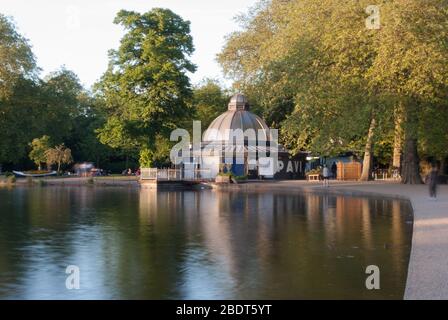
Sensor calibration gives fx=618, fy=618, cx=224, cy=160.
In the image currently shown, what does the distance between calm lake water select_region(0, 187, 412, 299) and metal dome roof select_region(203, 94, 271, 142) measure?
37.5 meters

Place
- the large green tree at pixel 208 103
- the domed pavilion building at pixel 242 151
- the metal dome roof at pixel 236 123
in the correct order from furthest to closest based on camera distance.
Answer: the large green tree at pixel 208 103 → the metal dome roof at pixel 236 123 → the domed pavilion building at pixel 242 151

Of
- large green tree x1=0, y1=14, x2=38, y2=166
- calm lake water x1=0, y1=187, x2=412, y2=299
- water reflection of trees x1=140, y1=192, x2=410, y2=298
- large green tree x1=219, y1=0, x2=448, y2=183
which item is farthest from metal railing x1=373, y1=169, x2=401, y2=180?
large green tree x1=0, y1=14, x2=38, y2=166

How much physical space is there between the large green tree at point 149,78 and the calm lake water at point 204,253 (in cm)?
2987

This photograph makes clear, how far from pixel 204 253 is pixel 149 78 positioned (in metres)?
42.3

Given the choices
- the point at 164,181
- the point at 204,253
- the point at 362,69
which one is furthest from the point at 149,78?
the point at 204,253

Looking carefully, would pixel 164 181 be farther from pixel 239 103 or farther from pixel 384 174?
pixel 384 174

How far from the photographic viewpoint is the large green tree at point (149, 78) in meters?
54.7

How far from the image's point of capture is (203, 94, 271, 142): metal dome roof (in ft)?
206

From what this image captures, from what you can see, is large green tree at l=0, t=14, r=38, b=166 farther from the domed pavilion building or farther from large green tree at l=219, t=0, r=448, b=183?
large green tree at l=219, t=0, r=448, b=183

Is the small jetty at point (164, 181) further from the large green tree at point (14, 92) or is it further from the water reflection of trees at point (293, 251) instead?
the water reflection of trees at point (293, 251)

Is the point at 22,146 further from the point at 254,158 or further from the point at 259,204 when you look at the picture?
the point at 259,204

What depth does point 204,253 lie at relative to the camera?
46.9ft

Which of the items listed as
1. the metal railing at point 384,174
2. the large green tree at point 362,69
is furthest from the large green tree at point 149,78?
the metal railing at point 384,174
